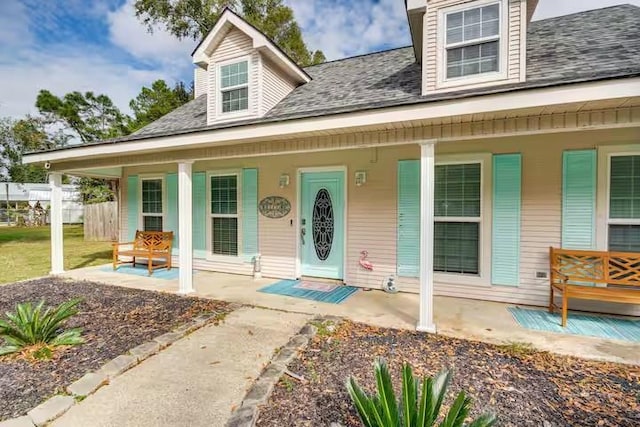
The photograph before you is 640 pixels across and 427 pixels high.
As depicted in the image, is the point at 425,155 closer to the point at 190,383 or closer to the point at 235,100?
the point at 190,383

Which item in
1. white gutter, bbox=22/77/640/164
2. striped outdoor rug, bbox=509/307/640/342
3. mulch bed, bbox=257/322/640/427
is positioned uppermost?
white gutter, bbox=22/77/640/164

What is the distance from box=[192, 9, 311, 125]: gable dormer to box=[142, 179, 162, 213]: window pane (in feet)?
7.85

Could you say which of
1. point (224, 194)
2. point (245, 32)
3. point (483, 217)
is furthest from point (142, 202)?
point (483, 217)

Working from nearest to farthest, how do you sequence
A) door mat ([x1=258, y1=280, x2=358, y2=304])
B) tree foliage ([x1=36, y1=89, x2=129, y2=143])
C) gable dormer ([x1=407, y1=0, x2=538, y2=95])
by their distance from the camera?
gable dormer ([x1=407, y1=0, x2=538, y2=95])
door mat ([x1=258, y1=280, x2=358, y2=304])
tree foliage ([x1=36, y1=89, x2=129, y2=143])

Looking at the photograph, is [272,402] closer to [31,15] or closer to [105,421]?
[105,421]

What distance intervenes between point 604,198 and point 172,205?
8021 millimetres

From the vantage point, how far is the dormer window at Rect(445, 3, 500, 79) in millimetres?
4305

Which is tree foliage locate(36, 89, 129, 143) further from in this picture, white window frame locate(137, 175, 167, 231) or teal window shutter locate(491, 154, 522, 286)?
teal window shutter locate(491, 154, 522, 286)

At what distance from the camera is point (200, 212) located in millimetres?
6992

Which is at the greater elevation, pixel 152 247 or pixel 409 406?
pixel 152 247

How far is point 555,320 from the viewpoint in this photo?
3.98 metres

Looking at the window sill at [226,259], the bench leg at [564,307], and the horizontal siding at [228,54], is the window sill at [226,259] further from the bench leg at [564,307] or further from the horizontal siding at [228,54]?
the bench leg at [564,307]

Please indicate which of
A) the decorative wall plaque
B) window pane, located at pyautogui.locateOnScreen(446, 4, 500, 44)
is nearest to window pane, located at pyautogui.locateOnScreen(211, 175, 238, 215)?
the decorative wall plaque

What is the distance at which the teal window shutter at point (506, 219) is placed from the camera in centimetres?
458
